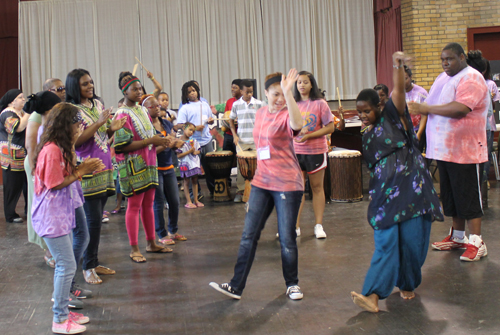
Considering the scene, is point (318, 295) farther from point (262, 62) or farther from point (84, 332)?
point (262, 62)

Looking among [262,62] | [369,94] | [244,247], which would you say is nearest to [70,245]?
[244,247]

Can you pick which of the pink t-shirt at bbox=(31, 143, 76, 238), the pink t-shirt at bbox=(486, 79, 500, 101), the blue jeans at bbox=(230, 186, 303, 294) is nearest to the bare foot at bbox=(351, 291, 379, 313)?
the blue jeans at bbox=(230, 186, 303, 294)

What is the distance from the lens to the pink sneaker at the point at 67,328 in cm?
287

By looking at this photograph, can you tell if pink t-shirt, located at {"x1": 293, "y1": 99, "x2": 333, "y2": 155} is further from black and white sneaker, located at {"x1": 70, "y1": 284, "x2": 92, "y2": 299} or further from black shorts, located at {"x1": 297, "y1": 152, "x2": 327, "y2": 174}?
black and white sneaker, located at {"x1": 70, "y1": 284, "x2": 92, "y2": 299}

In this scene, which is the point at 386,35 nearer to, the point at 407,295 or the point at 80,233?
the point at 407,295

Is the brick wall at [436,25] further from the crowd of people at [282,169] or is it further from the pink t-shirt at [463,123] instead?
the pink t-shirt at [463,123]

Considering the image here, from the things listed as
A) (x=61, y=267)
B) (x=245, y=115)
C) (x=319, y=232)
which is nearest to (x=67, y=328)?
(x=61, y=267)

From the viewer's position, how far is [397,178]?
9.71 feet

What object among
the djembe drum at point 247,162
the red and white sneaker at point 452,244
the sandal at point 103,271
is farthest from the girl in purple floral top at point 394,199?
the djembe drum at point 247,162

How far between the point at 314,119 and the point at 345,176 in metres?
2.20

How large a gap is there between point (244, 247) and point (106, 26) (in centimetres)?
928

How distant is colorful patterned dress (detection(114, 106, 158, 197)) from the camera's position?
158 inches

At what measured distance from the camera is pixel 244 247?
10.6 feet

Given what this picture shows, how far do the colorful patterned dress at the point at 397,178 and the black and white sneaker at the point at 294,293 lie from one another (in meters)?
0.68
